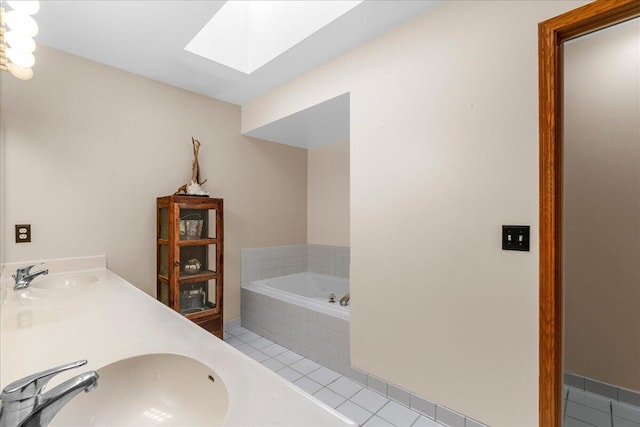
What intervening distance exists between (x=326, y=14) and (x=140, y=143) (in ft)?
5.47

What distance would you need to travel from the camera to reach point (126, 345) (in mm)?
812

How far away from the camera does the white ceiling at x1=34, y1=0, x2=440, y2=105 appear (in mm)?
1606

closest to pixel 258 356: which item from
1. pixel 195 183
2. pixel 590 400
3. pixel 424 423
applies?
pixel 424 423

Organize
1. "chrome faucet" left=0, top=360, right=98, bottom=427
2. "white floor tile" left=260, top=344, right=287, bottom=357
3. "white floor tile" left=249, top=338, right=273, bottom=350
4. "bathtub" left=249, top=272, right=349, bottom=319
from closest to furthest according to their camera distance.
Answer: "chrome faucet" left=0, top=360, right=98, bottom=427, "white floor tile" left=260, top=344, right=287, bottom=357, "white floor tile" left=249, top=338, right=273, bottom=350, "bathtub" left=249, top=272, right=349, bottom=319

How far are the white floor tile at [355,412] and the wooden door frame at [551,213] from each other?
2.70 feet

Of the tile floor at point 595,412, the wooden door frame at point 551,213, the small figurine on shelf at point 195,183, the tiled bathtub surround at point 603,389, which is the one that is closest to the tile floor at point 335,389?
the wooden door frame at point 551,213

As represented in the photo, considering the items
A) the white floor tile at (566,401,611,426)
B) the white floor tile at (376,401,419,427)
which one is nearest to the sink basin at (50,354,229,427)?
the white floor tile at (376,401,419,427)

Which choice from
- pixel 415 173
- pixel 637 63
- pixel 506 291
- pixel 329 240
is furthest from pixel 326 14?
pixel 329 240

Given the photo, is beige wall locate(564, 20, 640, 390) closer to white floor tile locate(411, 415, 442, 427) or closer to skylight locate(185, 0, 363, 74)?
white floor tile locate(411, 415, 442, 427)

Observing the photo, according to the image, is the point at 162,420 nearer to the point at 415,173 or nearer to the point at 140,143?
the point at 415,173

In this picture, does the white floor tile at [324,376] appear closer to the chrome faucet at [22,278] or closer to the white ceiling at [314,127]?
the chrome faucet at [22,278]

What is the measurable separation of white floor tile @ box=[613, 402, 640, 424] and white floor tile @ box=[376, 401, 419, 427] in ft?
3.86

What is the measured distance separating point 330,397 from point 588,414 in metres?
1.47

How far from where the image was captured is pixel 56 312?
3.65 ft
